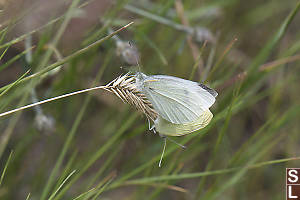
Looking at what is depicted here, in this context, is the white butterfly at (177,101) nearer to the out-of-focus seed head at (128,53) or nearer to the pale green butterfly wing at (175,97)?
the pale green butterfly wing at (175,97)

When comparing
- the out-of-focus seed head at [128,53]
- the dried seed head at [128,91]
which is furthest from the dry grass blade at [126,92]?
the out-of-focus seed head at [128,53]

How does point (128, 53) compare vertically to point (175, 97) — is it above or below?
above

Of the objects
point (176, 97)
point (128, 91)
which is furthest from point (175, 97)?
point (128, 91)

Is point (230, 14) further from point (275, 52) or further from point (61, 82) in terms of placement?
point (61, 82)

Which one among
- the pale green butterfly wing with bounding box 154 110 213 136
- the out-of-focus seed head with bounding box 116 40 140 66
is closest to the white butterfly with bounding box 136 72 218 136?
the pale green butterfly wing with bounding box 154 110 213 136

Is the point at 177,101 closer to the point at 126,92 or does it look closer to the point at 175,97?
the point at 175,97

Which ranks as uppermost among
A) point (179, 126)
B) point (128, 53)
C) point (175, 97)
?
point (128, 53)

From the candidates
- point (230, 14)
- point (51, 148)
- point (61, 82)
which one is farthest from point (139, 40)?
point (230, 14)
